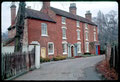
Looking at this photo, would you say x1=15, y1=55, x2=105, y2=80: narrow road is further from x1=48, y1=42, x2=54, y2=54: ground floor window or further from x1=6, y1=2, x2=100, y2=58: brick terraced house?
x1=48, y1=42, x2=54, y2=54: ground floor window

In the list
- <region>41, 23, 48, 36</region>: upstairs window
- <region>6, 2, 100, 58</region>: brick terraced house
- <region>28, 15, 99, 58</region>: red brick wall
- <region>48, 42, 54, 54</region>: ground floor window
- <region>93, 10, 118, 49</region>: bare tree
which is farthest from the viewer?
<region>93, 10, 118, 49</region>: bare tree

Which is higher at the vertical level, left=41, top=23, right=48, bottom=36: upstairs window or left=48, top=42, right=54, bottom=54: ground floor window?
left=41, top=23, right=48, bottom=36: upstairs window

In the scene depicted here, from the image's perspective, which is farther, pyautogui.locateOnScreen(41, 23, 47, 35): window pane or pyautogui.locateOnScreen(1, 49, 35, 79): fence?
pyautogui.locateOnScreen(41, 23, 47, 35): window pane

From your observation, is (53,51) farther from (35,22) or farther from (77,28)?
(77,28)

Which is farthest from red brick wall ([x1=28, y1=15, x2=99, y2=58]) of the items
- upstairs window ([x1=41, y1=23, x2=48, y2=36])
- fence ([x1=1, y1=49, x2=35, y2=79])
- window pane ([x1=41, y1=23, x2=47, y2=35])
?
fence ([x1=1, y1=49, x2=35, y2=79])

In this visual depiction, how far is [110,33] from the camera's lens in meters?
61.6

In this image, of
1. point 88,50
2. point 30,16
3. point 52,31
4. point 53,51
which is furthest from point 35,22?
point 88,50

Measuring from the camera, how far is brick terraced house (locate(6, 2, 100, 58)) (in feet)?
75.6

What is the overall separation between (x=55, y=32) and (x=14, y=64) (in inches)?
664

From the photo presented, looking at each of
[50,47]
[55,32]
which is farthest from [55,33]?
[50,47]

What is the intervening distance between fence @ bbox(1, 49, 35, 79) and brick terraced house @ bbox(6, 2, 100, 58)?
986 centimetres

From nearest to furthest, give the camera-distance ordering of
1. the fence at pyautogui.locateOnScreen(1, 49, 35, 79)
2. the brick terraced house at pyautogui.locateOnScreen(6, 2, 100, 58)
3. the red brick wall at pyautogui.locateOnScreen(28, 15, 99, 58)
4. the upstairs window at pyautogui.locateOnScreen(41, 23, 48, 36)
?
the fence at pyautogui.locateOnScreen(1, 49, 35, 79), the red brick wall at pyautogui.locateOnScreen(28, 15, 99, 58), the brick terraced house at pyautogui.locateOnScreen(6, 2, 100, 58), the upstairs window at pyautogui.locateOnScreen(41, 23, 48, 36)

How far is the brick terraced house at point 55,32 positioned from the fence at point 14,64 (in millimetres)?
9860

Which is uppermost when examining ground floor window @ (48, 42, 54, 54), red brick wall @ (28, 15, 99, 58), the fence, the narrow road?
red brick wall @ (28, 15, 99, 58)
